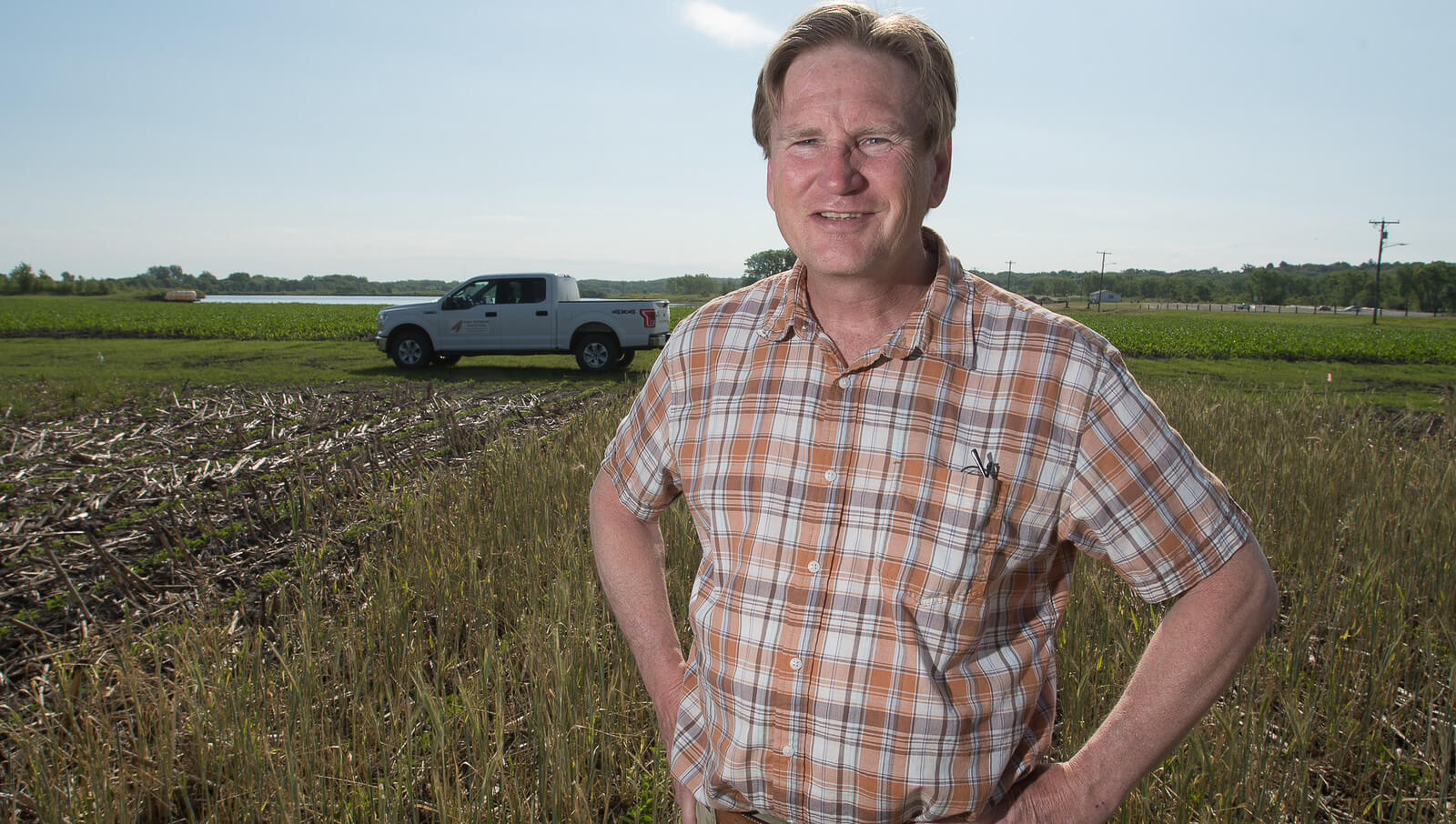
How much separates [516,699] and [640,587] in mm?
1670

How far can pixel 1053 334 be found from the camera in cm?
138

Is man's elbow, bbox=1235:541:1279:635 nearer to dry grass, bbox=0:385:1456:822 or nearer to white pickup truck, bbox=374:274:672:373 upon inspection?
dry grass, bbox=0:385:1456:822

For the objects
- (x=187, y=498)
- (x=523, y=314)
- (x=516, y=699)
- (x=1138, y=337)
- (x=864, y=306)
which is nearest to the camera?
(x=864, y=306)

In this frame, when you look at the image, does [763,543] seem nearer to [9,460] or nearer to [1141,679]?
[1141,679]

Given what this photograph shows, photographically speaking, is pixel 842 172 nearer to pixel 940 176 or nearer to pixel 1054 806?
pixel 940 176

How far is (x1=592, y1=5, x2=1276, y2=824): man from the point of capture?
134 cm

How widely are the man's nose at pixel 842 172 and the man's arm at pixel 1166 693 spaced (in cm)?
81

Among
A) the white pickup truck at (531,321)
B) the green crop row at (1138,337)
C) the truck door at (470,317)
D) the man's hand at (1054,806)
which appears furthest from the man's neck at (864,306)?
the green crop row at (1138,337)

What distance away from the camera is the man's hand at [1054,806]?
1.37m

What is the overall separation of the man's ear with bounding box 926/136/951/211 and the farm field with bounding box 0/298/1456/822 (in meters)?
1.73

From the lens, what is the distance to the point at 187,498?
6219 mm

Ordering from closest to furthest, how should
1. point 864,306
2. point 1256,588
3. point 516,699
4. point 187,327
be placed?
point 1256,588
point 864,306
point 516,699
point 187,327

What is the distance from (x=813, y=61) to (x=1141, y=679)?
1.10 metres

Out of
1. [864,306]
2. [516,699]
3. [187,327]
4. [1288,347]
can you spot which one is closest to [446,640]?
[516,699]
